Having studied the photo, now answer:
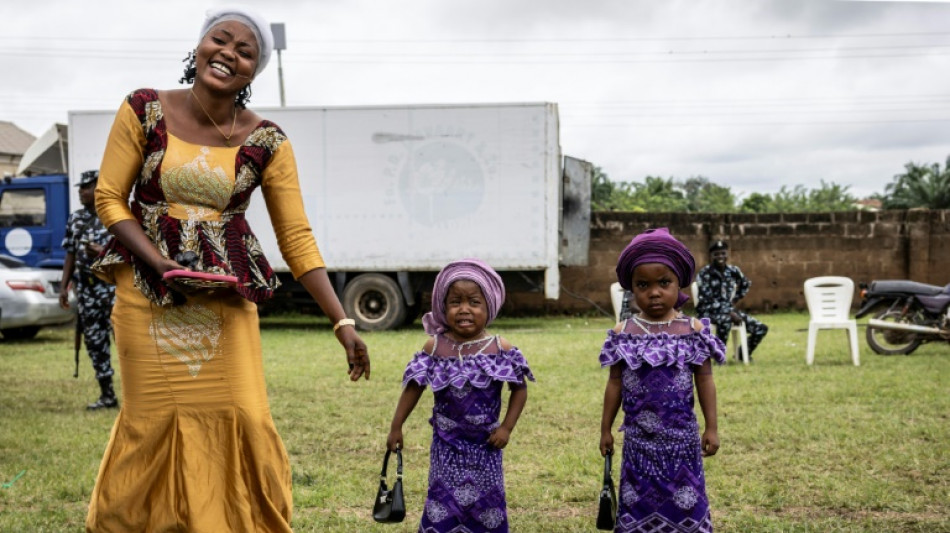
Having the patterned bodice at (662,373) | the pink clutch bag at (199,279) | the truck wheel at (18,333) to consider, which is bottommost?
the truck wheel at (18,333)

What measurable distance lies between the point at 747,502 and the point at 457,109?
34.4 ft

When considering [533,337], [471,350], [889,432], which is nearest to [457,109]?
[533,337]

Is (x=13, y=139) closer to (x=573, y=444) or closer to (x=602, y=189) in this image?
(x=602, y=189)

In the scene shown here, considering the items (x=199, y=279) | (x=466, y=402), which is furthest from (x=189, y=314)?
(x=466, y=402)

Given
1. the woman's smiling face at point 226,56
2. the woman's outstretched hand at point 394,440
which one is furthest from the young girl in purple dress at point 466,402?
the woman's smiling face at point 226,56

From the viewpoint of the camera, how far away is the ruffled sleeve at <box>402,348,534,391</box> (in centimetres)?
345

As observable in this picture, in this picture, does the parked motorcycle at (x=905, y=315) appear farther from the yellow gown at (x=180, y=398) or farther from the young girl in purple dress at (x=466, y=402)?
the yellow gown at (x=180, y=398)

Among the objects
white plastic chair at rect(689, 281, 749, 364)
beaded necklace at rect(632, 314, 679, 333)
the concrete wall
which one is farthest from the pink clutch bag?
the concrete wall

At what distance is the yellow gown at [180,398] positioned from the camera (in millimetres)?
2852

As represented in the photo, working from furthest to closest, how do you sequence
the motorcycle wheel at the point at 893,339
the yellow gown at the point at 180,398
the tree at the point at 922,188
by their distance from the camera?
the tree at the point at 922,188 → the motorcycle wheel at the point at 893,339 → the yellow gown at the point at 180,398

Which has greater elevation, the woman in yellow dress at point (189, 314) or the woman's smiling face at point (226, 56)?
the woman's smiling face at point (226, 56)

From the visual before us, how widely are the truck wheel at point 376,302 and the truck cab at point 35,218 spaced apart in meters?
4.46

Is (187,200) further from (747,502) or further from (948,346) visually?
(948,346)

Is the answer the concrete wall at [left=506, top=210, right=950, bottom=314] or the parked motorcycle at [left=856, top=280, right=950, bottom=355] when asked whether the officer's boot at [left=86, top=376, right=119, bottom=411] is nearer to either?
the parked motorcycle at [left=856, top=280, right=950, bottom=355]
